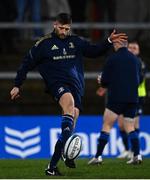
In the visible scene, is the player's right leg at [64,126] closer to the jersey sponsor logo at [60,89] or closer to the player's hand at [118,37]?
the jersey sponsor logo at [60,89]

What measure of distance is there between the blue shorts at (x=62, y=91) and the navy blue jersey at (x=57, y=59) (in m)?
0.04

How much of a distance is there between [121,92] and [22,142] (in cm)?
461

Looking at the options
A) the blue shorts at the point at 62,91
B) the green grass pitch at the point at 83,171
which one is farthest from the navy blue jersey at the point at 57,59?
the green grass pitch at the point at 83,171

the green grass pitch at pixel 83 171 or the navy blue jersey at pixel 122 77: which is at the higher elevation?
the navy blue jersey at pixel 122 77

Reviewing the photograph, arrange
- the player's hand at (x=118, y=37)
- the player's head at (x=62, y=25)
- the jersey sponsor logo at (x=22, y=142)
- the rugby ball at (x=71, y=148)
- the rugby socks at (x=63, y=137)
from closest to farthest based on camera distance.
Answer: the rugby ball at (x=71, y=148)
the rugby socks at (x=63, y=137)
the player's hand at (x=118, y=37)
the player's head at (x=62, y=25)
the jersey sponsor logo at (x=22, y=142)

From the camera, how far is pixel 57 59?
40.4ft

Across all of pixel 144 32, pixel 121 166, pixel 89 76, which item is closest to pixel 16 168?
pixel 121 166

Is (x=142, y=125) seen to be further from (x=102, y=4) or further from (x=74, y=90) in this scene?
(x=74, y=90)

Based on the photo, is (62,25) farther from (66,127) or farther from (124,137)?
(124,137)

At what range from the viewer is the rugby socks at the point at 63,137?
11.9 meters

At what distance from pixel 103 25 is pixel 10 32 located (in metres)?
2.17

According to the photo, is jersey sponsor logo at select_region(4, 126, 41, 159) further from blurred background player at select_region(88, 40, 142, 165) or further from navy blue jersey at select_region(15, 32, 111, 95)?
navy blue jersey at select_region(15, 32, 111, 95)

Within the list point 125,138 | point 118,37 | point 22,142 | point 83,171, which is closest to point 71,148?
point 83,171

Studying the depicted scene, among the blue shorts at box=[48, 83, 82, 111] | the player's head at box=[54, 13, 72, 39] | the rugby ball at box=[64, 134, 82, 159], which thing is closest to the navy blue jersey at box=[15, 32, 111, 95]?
the blue shorts at box=[48, 83, 82, 111]
